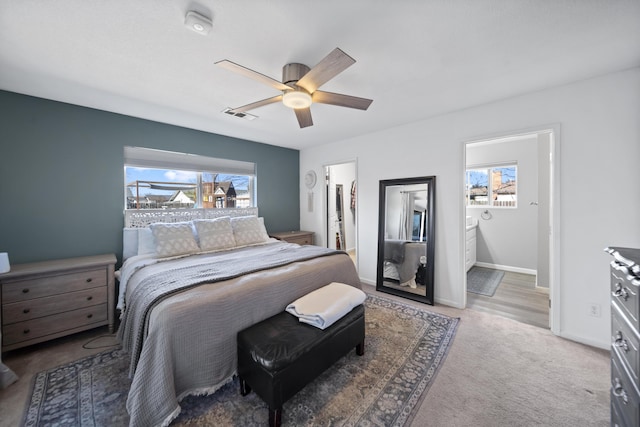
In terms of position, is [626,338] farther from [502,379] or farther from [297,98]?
[297,98]

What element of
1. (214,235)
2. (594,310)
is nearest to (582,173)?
(594,310)

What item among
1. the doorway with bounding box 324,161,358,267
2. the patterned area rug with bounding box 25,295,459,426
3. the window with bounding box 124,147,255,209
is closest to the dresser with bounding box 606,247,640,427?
the patterned area rug with bounding box 25,295,459,426

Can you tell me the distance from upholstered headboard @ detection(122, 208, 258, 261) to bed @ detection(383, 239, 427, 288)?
8.83 ft

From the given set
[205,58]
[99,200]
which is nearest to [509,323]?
[205,58]

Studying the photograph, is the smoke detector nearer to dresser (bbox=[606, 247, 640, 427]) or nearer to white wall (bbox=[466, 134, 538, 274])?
dresser (bbox=[606, 247, 640, 427])

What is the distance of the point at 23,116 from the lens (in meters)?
2.42

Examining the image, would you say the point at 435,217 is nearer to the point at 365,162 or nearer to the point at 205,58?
the point at 365,162

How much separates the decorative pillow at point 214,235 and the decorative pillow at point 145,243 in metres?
0.50

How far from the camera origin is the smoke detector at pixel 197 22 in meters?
1.37

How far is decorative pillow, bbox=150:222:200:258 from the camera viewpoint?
268cm

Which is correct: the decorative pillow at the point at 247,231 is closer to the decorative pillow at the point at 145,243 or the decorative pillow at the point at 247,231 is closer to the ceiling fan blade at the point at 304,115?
the decorative pillow at the point at 145,243

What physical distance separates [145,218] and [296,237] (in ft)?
7.49

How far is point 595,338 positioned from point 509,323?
63cm

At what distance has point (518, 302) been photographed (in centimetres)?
315
